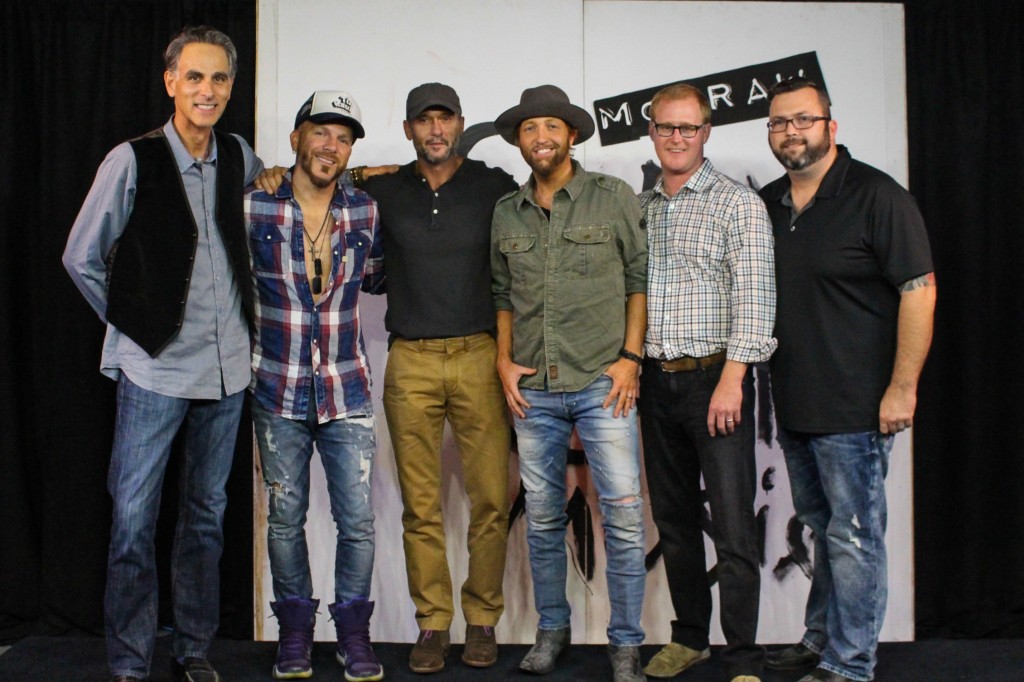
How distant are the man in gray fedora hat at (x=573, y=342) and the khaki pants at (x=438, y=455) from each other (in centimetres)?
12

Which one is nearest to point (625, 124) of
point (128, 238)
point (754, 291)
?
point (754, 291)

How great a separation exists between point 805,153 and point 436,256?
1.18 m

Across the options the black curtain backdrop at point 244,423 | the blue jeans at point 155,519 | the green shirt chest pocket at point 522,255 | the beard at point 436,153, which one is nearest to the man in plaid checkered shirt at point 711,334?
the green shirt chest pocket at point 522,255

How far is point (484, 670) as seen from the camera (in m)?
3.26

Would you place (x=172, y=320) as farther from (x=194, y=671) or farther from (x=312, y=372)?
(x=194, y=671)

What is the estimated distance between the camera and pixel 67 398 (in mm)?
3746

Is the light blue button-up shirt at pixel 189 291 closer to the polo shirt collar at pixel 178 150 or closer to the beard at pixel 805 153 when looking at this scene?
the polo shirt collar at pixel 178 150

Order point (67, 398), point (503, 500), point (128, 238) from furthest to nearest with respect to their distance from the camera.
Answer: point (67, 398) < point (503, 500) < point (128, 238)

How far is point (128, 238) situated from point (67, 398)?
1.14 metres

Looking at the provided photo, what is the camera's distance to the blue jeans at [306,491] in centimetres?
310

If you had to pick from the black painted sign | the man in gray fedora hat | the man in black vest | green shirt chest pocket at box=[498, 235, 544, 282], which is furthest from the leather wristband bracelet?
the man in black vest

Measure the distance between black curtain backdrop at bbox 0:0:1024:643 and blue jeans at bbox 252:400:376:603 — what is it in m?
0.73

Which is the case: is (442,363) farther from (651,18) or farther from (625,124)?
(651,18)

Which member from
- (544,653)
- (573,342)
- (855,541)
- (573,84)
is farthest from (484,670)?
(573,84)
